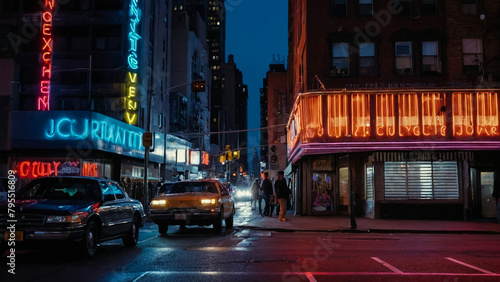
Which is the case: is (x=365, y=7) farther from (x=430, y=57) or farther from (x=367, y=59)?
(x=430, y=57)

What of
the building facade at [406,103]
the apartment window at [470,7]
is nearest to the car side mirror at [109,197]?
the building facade at [406,103]

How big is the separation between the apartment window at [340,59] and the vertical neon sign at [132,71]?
57.7ft

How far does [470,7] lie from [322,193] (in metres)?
11.7

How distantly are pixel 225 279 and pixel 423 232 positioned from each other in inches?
464

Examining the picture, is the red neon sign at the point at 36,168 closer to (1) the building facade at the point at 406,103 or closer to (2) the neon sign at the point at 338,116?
(1) the building facade at the point at 406,103

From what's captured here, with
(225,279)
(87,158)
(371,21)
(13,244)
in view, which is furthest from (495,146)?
(87,158)

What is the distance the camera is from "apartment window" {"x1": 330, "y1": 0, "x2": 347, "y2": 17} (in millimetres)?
25312

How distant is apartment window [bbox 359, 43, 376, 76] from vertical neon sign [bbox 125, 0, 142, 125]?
1870 cm

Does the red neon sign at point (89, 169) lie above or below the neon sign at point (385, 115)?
below

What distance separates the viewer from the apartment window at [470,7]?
24.2 metres

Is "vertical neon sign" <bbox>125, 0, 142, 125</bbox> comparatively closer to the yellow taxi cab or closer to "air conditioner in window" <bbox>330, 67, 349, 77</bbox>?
"air conditioner in window" <bbox>330, 67, 349, 77</bbox>

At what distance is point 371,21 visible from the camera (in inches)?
984

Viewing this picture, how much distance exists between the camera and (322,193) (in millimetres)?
26406

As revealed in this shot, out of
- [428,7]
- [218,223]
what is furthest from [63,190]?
[428,7]
